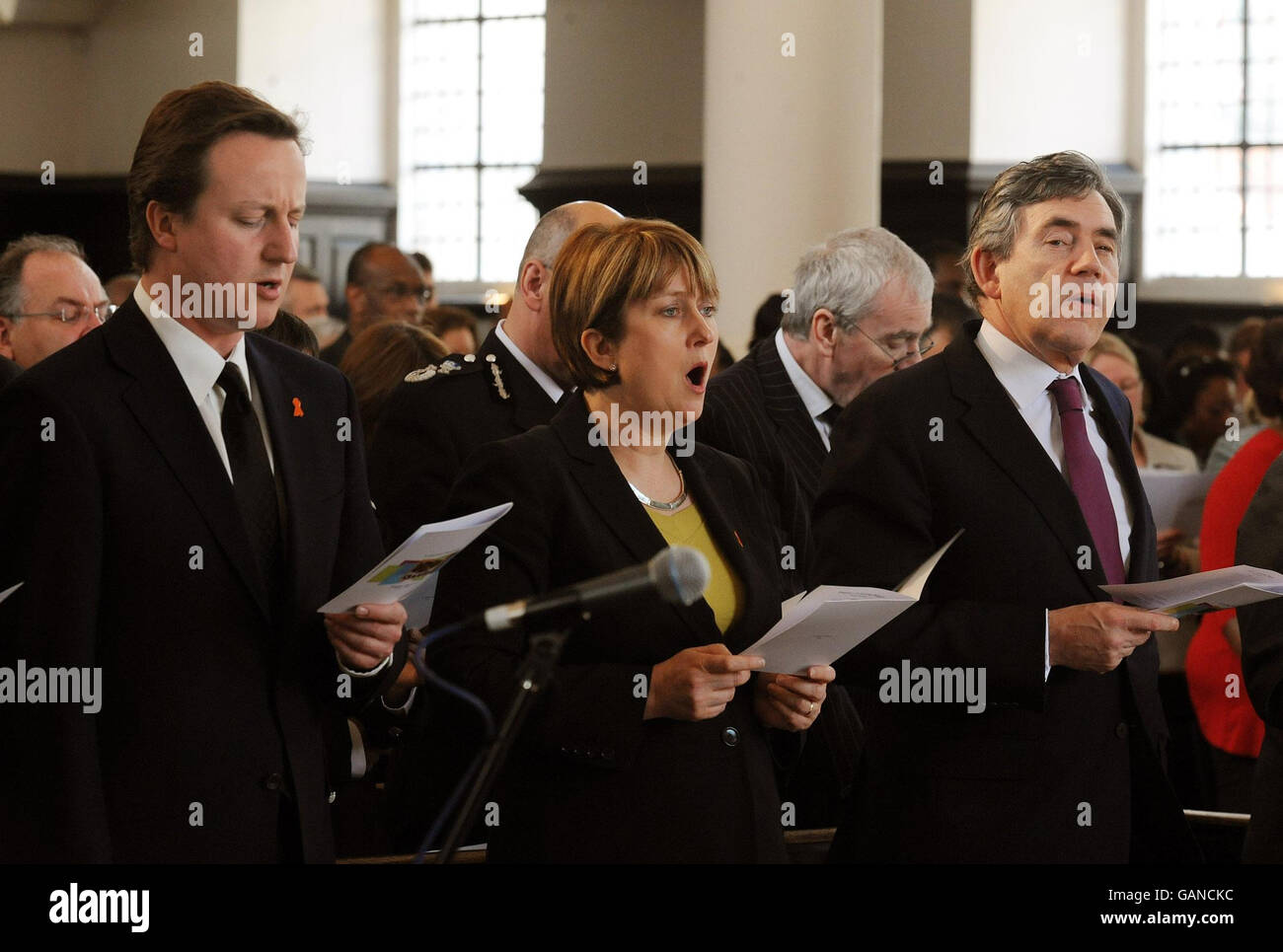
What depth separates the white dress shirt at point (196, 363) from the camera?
2.35 meters

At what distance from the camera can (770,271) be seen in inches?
333

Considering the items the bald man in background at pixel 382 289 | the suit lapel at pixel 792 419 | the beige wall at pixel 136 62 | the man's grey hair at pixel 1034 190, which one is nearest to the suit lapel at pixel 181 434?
the man's grey hair at pixel 1034 190

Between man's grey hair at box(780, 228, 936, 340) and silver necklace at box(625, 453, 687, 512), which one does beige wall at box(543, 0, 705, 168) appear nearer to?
man's grey hair at box(780, 228, 936, 340)

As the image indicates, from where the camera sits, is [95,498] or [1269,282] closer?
[95,498]

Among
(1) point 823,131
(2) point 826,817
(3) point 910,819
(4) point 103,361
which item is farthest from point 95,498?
(1) point 823,131

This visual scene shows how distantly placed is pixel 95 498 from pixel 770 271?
21.3ft

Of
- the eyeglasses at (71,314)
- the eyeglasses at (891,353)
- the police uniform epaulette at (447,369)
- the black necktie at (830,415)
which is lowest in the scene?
the black necktie at (830,415)

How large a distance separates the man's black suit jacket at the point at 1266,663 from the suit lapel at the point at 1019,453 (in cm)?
38

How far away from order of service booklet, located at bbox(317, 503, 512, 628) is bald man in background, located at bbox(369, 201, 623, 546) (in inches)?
44.6

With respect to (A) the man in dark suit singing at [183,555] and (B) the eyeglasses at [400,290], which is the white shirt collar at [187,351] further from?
(B) the eyeglasses at [400,290]

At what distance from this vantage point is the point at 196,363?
236cm

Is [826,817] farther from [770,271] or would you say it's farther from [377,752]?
[770,271]

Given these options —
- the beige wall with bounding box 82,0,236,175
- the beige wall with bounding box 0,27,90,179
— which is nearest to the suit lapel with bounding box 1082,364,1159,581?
the beige wall with bounding box 82,0,236,175

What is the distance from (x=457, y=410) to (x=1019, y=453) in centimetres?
125
